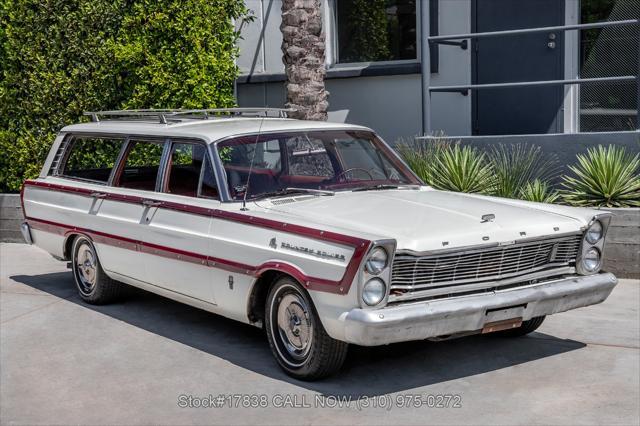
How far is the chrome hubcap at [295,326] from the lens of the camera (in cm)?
603

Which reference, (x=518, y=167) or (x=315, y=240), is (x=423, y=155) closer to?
(x=518, y=167)

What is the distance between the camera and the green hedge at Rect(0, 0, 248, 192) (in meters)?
11.6

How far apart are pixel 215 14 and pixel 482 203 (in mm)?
5965

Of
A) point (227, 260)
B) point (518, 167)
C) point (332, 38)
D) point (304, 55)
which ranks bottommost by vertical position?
point (227, 260)

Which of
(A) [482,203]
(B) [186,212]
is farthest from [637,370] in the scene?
(B) [186,212]

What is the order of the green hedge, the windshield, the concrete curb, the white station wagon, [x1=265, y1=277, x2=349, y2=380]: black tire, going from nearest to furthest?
the white station wagon → [x1=265, y1=277, x2=349, y2=380]: black tire → the windshield → the concrete curb → the green hedge

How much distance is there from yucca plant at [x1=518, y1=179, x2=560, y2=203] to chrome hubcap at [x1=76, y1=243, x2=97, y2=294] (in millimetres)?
4248

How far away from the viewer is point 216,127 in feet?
23.9

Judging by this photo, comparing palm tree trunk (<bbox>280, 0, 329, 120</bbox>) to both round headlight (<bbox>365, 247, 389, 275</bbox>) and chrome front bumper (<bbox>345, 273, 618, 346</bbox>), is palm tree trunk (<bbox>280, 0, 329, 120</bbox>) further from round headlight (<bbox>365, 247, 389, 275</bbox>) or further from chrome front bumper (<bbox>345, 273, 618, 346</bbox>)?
round headlight (<bbox>365, 247, 389, 275</bbox>)

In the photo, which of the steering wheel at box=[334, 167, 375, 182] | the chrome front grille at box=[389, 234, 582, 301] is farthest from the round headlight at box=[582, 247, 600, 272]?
the steering wheel at box=[334, 167, 375, 182]

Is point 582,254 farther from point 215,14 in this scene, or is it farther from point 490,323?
point 215,14

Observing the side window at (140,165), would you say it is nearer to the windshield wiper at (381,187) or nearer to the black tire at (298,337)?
the windshield wiper at (381,187)

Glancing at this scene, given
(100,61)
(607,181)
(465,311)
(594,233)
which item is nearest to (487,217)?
(465,311)

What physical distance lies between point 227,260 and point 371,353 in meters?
1.19
